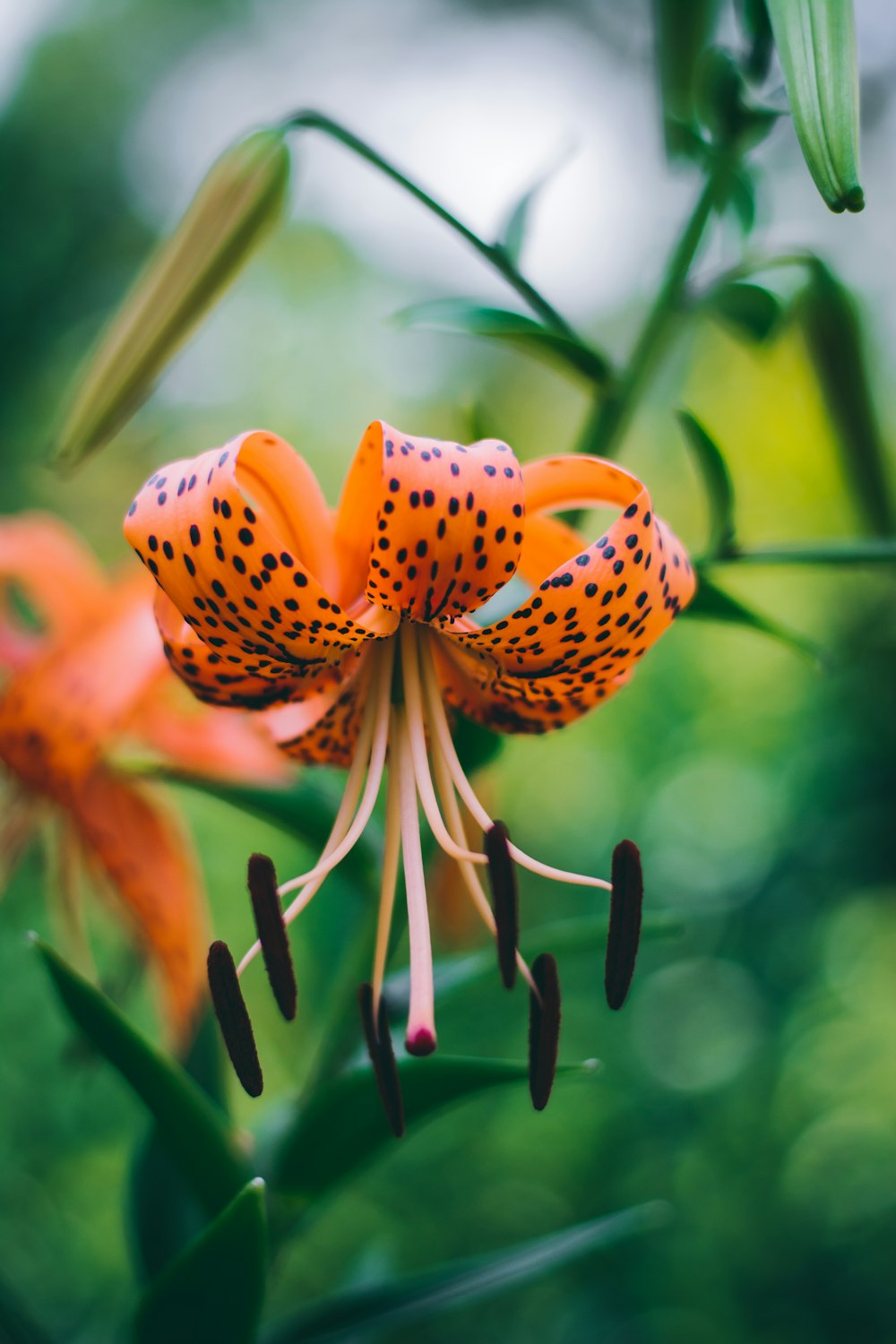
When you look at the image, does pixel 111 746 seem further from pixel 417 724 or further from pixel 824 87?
pixel 824 87

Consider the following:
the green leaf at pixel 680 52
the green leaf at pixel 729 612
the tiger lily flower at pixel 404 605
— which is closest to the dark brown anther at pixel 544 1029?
the tiger lily flower at pixel 404 605

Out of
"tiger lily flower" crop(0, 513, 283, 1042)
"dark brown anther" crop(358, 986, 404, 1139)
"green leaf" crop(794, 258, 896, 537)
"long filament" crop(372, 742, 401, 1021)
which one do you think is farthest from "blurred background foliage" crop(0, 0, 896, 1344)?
"dark brown anther" crop(358, 986, 404, 1139)

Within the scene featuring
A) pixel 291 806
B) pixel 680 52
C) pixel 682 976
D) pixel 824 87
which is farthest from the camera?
pixel 682 976

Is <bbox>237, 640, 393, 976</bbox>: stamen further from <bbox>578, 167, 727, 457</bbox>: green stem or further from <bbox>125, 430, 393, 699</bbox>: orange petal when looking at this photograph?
<bbox>578, 167, 727, 457</bbox>: green stem

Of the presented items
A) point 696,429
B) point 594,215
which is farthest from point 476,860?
point 594,215

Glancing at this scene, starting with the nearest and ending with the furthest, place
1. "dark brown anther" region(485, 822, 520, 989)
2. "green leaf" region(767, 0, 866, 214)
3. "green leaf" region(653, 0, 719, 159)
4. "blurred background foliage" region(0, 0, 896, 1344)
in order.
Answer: "green leaf" region(767, 0, 866, 214)
"dark brown anther" region(485, 822, 520, 989)
"green leaf" region(653, 0, 719, 159)
"blurred background foliage" region(0, 0, 896, 1344)

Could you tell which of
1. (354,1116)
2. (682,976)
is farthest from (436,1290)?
(682,976)
